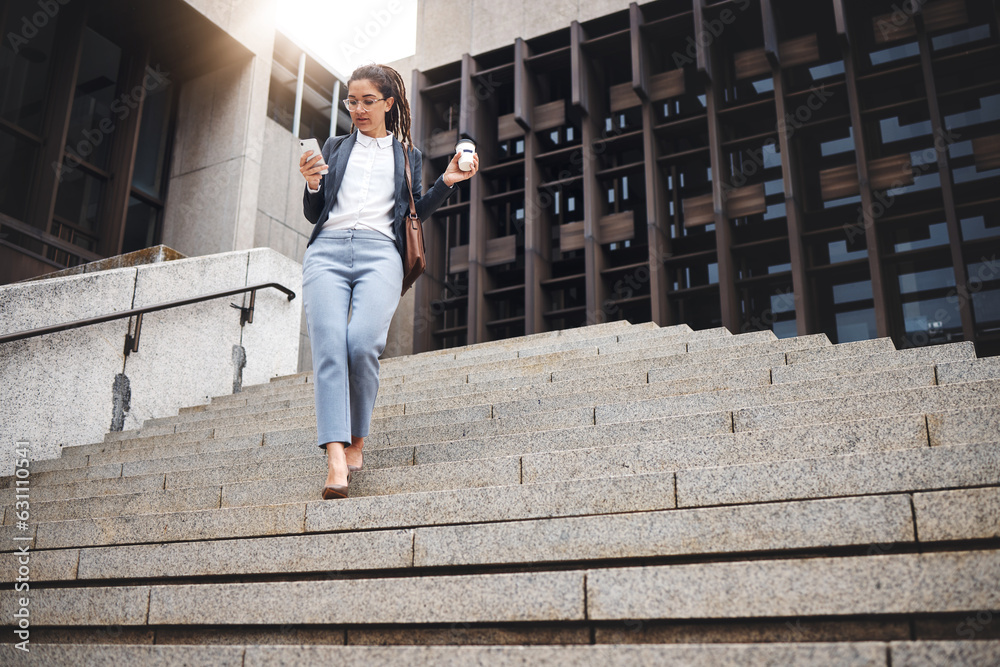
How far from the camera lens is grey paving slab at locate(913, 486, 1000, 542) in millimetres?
1821

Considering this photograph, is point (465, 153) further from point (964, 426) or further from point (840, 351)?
point (840, 351)

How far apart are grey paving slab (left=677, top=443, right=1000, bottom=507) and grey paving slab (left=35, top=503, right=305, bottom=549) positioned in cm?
137

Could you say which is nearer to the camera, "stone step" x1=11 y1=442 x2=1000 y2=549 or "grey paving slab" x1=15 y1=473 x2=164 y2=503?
"stone step" x1=11 y1=442 x2=1000 y2=549

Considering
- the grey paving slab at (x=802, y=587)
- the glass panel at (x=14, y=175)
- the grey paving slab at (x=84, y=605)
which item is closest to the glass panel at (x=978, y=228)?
the grey paving slab at (x=802, y=587)

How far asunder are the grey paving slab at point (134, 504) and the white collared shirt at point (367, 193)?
1.22 meters

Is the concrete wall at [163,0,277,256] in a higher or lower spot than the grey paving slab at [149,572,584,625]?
higher

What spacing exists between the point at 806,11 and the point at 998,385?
1053cm

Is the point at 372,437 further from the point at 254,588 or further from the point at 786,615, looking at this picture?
the point at 786,615

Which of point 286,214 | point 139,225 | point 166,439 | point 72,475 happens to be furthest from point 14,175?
point 72,475

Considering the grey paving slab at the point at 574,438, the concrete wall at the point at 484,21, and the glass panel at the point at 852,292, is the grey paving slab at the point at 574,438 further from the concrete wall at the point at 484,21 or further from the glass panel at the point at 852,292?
the concrete wall at the point at 484,21

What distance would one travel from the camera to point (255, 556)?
260 centimetres

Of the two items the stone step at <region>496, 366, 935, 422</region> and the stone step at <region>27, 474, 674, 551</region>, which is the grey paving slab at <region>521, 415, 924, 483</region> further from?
the stone step at <region>496, 366, 935, 422</region>

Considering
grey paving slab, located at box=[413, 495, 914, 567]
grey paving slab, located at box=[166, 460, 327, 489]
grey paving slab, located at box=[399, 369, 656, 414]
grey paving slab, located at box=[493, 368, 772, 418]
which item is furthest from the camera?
grey paving slab, located at box=[399, 369, 656, 414]

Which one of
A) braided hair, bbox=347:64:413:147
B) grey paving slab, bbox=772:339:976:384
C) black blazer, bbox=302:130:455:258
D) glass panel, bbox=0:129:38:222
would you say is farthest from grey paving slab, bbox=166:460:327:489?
glass panel, bbox=0:129:38:222
